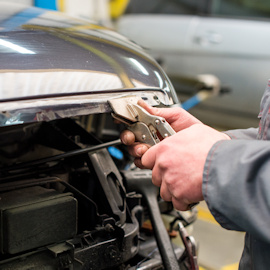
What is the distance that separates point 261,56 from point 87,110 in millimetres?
3054

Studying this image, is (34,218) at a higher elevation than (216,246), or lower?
higher

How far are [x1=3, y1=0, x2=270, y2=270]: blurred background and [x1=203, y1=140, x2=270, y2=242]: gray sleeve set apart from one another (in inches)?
99.9

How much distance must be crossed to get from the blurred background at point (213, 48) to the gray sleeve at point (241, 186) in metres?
2.54

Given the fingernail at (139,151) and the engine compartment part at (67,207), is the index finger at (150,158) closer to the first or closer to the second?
the fingernail at (139,151)

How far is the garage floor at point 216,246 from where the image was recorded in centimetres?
249

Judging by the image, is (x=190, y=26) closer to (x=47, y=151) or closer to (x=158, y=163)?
(x=47, y=151)

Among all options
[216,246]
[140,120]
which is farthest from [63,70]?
[216,246]

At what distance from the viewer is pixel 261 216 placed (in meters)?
0.86

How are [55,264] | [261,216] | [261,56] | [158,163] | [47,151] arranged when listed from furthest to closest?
[261,56]
[47,151]
[55,264]
[158,163]
[261,216]

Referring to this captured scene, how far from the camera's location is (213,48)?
405cm

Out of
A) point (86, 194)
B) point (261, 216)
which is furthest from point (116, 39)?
point (261, 216)

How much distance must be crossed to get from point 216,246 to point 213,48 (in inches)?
80.5

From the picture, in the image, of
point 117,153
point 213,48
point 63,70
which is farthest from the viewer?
point 213,48

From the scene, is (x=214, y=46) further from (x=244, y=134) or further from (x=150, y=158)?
(x=150, y=158)
